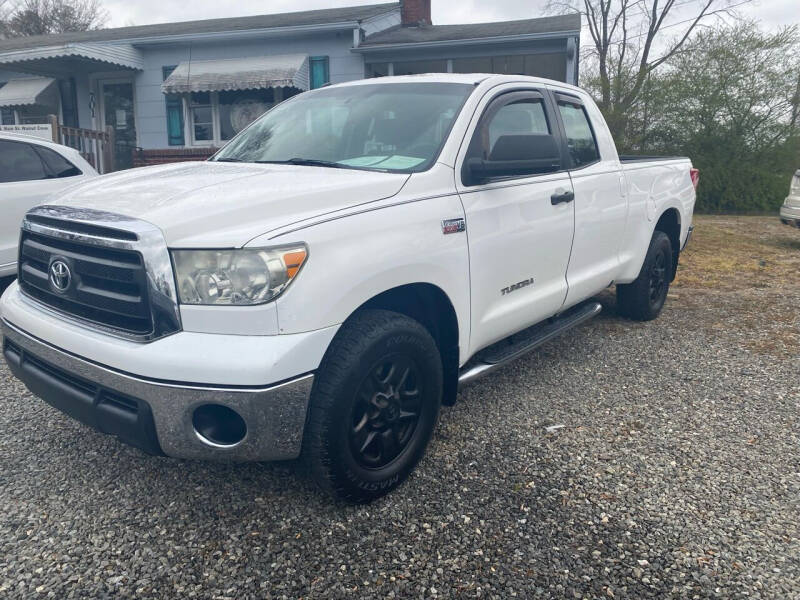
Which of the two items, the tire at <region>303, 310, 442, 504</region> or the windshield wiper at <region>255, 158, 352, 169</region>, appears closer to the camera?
the tire at <region>303, 310, 442, 504</region>

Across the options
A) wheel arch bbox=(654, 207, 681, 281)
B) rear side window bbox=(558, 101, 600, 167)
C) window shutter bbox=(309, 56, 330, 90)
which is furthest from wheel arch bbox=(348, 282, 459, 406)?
window shutter bbox=(309, 56, 330, 90)

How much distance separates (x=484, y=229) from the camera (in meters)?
3.16

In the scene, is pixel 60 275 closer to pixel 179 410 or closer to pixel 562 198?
pixel 179 410

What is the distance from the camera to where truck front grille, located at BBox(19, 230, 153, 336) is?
235 cm

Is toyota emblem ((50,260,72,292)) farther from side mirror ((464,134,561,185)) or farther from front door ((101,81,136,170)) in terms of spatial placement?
front door ((101,81,136,170))

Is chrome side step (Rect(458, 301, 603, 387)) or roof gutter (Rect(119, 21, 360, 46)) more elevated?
roof gutter (Rect(119, 21, 360, 46))

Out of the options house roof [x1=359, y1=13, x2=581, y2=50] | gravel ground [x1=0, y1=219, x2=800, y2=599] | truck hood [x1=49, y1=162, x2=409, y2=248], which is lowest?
gravel ground [x1=0, y1=219, x2=800, y2=599]

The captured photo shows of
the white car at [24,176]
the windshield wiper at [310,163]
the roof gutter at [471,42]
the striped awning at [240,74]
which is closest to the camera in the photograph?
the windshield wiper at [310,163]

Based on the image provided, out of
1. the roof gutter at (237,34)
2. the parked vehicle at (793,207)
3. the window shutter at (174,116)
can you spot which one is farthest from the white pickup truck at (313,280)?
the window shutter at (174,116)

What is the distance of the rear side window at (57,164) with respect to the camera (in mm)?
6180

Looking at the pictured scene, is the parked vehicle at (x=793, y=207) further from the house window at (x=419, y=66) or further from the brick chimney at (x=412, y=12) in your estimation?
the brick chimney at (x=412, y=12)

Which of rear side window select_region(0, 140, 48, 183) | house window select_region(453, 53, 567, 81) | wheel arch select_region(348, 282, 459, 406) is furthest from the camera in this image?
house window select_region(453, 53, 567, 81)

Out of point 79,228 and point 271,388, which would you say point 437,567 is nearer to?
point 271,388

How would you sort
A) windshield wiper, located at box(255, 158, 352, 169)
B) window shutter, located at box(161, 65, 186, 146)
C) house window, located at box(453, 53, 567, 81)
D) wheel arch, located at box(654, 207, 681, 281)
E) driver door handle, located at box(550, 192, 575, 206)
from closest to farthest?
windshield wiper, located at box(255, 158, 352, 169)
driver door handle, located at box(550, 192, 575, 206)
wheel arch, located at box(654, 207, 681, 281)
house window, located at box(453, 53, 567, 81)
window shutter, located at box(161, 65, 186, 146)
